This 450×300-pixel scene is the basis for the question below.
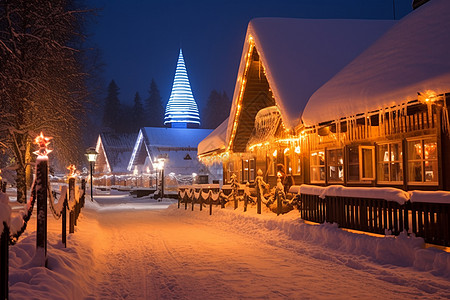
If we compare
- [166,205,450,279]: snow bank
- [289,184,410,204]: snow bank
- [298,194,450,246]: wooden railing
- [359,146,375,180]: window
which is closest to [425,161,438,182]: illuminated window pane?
[359,146,375,180]: window

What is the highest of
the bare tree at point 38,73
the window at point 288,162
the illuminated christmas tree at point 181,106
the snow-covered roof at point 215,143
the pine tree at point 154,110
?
the pine tree at point 154,110

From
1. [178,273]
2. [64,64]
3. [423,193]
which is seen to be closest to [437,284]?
[423,193]

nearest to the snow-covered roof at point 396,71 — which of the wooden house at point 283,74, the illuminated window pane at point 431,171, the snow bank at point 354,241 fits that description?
the illuminated window pane at point 431,171

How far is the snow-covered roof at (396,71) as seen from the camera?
10620 millimetres

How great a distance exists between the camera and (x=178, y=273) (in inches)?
328

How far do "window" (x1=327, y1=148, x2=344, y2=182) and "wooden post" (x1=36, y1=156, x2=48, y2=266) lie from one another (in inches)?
489

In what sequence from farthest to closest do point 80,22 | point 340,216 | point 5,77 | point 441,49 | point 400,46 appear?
1. point 80,22
2. point 5,77
3. point 400,46
4. point 340,216
5. point 441,49

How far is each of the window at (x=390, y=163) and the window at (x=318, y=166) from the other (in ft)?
11.6

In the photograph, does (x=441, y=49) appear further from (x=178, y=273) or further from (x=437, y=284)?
(x=178, y=273)

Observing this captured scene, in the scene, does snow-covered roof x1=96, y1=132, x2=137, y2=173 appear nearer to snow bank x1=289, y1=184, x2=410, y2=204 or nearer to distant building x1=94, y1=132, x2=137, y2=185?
distant building x1=94, y1=132, x2=137, y2=185

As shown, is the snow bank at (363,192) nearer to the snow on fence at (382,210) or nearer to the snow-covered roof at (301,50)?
the snow on fence at (382,210)

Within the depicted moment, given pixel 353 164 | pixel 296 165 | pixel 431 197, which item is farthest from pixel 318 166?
pixel 431 197

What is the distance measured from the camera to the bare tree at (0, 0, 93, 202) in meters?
15.8

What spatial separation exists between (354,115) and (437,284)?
6.73 metres
